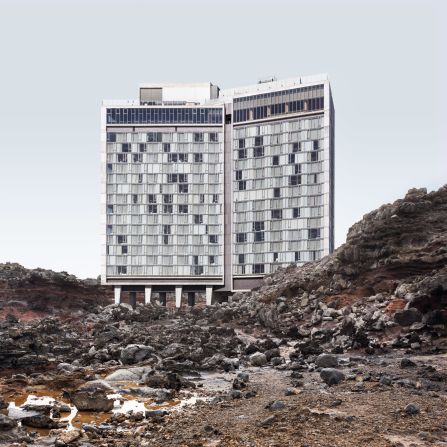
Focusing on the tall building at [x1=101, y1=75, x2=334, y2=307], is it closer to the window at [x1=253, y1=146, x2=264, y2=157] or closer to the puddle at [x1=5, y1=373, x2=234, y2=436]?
the window at [x1=253, y1=146, x2=264, y2=157]

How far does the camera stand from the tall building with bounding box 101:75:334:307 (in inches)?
3804

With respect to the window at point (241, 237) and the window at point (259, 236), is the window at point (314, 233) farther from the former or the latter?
the window at point (241, 237)

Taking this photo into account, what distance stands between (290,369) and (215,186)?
79201 mm

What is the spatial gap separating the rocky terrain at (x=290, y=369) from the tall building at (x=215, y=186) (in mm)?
38589

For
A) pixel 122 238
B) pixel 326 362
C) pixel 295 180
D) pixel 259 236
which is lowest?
pixel 326 362

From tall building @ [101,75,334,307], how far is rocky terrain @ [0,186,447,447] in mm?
38589

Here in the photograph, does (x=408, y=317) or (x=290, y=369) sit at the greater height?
(x=408, y=317)

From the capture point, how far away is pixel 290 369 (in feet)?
85.6

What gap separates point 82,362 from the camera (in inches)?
1166

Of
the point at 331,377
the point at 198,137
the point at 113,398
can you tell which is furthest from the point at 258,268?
the point at 113,398

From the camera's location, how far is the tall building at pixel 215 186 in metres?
96.6

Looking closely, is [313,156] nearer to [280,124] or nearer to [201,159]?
[280,124]

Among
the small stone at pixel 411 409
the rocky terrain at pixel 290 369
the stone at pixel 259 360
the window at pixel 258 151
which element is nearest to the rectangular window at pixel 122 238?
the window at pixel 258 151

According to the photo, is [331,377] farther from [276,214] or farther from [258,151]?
[258,151]
